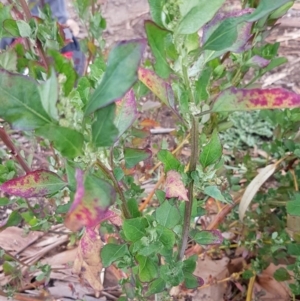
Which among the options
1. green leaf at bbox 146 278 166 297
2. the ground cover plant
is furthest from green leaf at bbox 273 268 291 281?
green leaf at bbox 146 278 166 297

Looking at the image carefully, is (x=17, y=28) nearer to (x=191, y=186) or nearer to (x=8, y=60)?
(x=8, y=60)

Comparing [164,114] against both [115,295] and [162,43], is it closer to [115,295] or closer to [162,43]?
[115,295]

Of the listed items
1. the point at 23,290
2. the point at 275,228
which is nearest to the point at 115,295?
the point at 23,290

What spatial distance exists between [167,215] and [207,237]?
0.27ft

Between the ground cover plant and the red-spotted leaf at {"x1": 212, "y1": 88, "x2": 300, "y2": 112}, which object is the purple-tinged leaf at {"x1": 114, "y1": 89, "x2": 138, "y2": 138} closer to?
the ground cover plant

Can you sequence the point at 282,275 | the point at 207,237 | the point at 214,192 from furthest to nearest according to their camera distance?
1. the point at 282,275
2. the point at 207,237
3. the point at 214,192

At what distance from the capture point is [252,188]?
120cm

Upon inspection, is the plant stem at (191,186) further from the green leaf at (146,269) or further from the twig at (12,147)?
the twig at (12,147)

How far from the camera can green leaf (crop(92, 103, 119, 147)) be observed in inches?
20.9

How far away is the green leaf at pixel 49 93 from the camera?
0.49 metres

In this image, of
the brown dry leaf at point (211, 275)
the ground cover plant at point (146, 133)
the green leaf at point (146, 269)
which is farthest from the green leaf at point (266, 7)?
the brown dry leaf at point (211, 275)

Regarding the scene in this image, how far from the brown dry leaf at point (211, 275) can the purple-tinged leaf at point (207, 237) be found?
1.66ft

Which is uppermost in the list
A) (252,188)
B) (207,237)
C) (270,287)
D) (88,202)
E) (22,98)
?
(22,98)

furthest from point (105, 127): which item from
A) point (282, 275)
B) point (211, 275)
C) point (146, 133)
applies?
point (211, 275)
